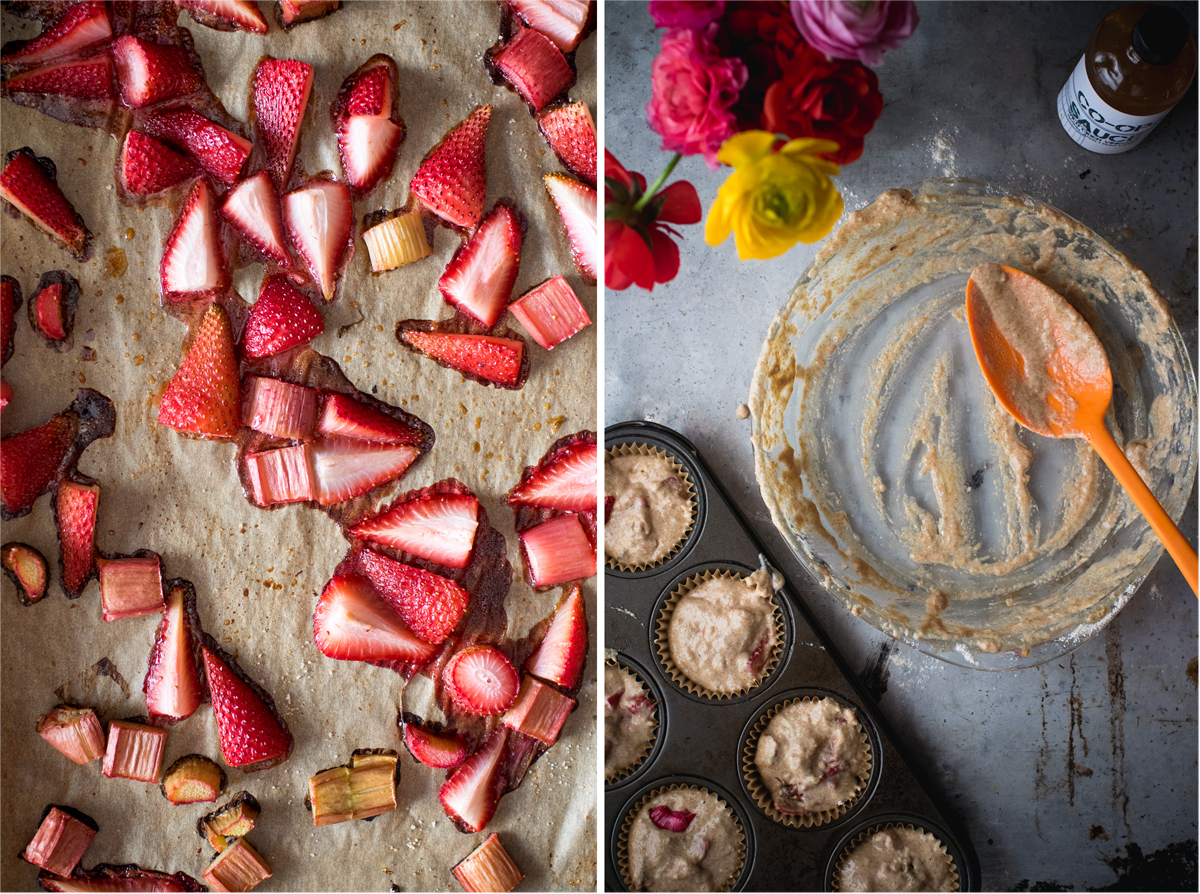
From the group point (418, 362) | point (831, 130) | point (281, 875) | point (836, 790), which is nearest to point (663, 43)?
point (831, 130)

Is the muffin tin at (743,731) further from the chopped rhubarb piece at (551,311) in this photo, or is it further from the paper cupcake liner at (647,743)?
the chopped rhubarb piece at (551,311)

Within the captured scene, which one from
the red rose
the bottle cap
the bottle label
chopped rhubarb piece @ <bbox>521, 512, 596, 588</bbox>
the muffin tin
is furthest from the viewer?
chopped rhubarb piece @ <bbox>521, 512, 596, 588</bbox>

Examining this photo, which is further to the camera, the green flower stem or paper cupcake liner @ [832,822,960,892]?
paper cupcake liner @ [832,822,960,892]

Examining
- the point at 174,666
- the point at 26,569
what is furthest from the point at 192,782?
the point at 26,569

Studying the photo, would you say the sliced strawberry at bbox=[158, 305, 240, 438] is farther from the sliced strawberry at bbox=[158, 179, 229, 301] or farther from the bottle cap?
the bottle cap

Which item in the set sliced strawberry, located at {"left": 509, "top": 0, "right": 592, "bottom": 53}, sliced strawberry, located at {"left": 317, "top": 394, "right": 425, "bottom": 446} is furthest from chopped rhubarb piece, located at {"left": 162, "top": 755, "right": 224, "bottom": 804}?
sliced strawberry, located at {"left": 509, "top": 0, "right": 592, "bottom": 53}

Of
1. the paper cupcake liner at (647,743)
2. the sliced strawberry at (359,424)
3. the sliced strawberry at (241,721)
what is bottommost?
the sliced strawberry at (241,721)

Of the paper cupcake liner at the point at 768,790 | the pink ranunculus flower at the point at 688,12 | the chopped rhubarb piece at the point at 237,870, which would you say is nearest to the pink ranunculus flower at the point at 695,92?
the pink ranunculus flower at the point at 688,12
